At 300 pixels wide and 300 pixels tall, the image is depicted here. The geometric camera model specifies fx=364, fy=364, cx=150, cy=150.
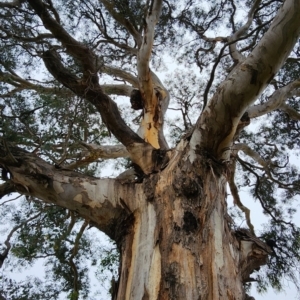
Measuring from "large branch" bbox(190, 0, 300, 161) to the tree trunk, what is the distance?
152mm

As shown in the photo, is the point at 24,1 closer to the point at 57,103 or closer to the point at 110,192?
the point at 57,103

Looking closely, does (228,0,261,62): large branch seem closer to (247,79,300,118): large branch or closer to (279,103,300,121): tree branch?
(247,79,300,118): large branch

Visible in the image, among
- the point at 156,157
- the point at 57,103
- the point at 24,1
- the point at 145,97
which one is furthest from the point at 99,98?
the point at 24,1

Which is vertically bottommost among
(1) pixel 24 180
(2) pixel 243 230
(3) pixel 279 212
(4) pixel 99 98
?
(2) pixel 243 230

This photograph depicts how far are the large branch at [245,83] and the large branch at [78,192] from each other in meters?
0.57

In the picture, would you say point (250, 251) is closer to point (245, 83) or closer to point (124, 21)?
point (245, 83)

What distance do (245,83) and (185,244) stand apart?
0.90 m

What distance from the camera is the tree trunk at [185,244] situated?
5.71 ft

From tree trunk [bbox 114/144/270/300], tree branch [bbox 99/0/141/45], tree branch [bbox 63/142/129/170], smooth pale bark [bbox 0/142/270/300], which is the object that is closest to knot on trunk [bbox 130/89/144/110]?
tree branch [bbox 63/142/129/170]

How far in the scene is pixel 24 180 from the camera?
7.63ft

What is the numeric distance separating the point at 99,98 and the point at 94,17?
2.53 meters

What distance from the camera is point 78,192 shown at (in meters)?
2.32

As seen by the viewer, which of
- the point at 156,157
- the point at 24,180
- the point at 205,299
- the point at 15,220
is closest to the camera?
the point at 205,299

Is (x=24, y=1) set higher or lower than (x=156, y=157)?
higher
